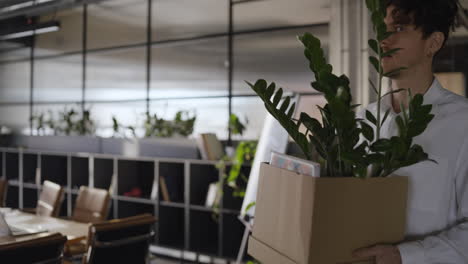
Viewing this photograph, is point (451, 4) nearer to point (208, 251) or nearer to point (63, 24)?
point (208, 251)

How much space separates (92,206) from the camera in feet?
13.3

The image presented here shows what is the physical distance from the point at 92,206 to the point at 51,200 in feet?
1.88

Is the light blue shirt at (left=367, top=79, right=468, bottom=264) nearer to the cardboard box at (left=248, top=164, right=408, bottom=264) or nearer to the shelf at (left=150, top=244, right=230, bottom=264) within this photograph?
the cardboard box at (left=248, top=164, right=408, bottom=264)

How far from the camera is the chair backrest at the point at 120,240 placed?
2789 mm

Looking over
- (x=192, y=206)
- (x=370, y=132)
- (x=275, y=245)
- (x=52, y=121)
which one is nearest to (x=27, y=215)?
(x=192, y=206)

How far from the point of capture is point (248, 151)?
14.6 feet

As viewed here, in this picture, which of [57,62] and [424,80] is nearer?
[424,80]

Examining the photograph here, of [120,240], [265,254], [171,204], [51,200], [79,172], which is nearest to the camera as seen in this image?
[265,254]

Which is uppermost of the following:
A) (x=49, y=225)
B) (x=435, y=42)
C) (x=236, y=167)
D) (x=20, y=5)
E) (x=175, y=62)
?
(x=20, y=5)

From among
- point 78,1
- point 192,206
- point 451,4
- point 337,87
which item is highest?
point 78,1

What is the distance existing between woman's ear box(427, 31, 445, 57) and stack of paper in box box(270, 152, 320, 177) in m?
0.60

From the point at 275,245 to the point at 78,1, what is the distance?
230 inches

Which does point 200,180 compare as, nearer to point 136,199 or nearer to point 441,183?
point 136,199

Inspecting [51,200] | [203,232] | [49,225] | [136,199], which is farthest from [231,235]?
[49,225]
